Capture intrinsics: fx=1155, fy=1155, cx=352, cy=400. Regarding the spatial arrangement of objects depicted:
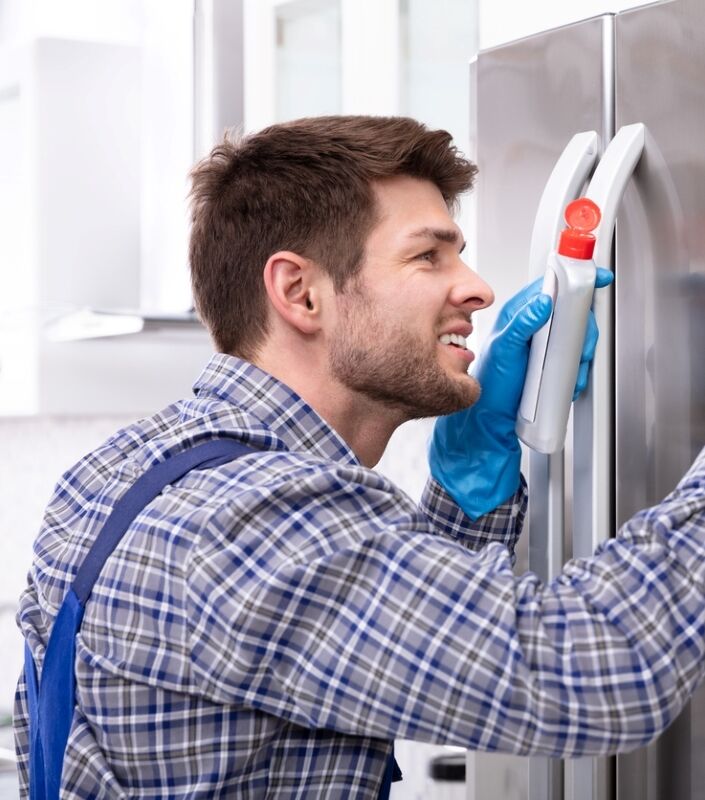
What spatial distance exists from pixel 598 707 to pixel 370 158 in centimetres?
59

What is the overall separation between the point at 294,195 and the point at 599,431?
0.42 meters

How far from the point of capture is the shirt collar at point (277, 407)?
107cm

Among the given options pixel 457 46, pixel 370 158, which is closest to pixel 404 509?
pixel 370 158

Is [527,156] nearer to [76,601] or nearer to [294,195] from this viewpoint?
[294,195]

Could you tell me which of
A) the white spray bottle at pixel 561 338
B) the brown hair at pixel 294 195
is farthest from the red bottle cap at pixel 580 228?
the brown hair at pixel 294 195

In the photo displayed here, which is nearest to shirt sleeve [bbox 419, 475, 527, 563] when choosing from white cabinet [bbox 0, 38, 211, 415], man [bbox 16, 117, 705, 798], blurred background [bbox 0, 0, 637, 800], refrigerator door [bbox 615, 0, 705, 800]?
man [bbox 16, 117, 705, 798]

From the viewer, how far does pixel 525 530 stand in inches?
42.3

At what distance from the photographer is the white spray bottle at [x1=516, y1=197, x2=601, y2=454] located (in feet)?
2.99

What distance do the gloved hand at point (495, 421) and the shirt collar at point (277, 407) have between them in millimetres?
133

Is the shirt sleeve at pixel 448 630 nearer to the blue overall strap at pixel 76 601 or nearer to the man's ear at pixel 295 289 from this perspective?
the blue overall strap at pixel 76 601

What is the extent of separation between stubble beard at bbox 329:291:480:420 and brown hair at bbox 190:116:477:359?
0.04 m

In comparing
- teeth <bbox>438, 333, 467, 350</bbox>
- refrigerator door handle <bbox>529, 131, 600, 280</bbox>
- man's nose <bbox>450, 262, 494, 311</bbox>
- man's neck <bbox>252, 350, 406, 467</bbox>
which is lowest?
man's neck <bbox>252, 350, 406, 467</bbox>

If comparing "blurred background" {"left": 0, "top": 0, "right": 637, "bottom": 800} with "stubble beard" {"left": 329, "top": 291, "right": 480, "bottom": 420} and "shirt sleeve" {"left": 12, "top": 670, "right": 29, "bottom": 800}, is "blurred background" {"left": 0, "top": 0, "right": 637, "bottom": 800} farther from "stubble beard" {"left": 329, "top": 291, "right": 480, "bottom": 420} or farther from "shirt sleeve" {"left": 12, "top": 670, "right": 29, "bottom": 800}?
"shirt sleeve" {"left": 12, "top": 670, "right": 29, "bottom": 800}

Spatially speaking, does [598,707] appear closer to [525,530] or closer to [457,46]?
[525,530]
